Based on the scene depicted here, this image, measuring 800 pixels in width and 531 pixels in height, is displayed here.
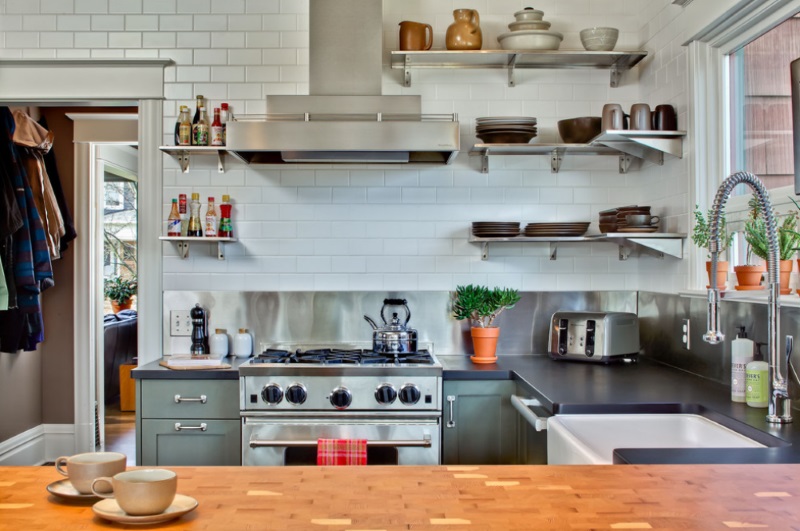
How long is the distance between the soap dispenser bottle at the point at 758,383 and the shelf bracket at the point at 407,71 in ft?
7.06

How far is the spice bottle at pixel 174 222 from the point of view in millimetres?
3803

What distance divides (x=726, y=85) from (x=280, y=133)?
1.86 meters

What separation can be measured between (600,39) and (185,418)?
256 centimetres

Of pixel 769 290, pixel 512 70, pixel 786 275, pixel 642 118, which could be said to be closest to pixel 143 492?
pixel 769 290

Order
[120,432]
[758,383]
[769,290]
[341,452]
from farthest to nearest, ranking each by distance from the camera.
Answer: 1. [120,432]
2. [341,452]
3. [758,383]
4. [769,290]

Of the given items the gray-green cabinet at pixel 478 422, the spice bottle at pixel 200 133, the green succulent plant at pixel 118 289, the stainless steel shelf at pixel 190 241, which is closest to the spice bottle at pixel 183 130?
the spice bottle at pixel 200 133

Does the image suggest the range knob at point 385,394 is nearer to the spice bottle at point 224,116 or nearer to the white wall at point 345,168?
the white wall at point 345,168

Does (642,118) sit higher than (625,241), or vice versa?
(642,118)

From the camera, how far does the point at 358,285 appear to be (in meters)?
3.98

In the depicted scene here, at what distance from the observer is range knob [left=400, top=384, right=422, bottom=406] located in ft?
10.6

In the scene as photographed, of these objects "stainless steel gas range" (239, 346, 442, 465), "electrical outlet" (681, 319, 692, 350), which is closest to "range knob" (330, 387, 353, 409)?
"stainless steel gas range" (239, 346, 442, 465)

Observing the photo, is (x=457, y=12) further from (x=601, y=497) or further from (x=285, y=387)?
(x=601, y=497)

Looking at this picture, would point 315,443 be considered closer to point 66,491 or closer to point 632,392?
point 632,392

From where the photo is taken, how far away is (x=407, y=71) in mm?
3895
